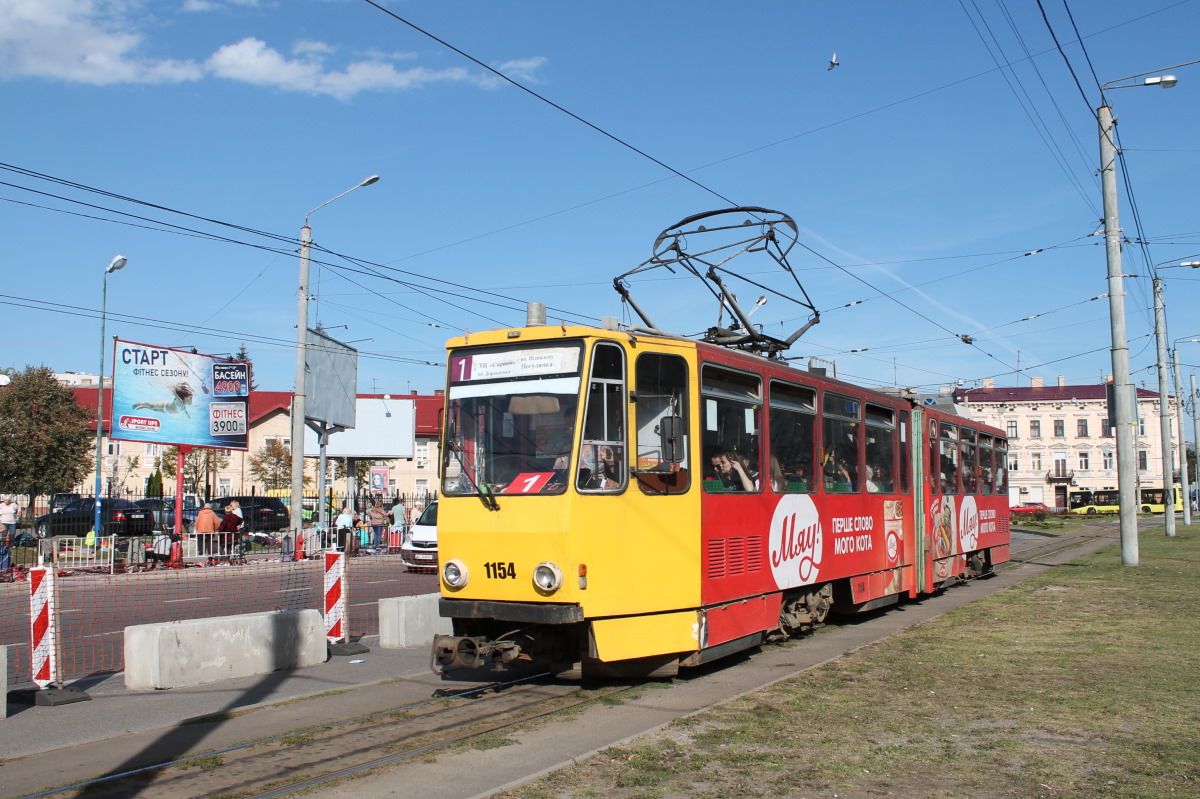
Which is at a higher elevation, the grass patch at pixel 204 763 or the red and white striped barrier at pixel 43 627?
the red and white striped barrier at pixel 43 627

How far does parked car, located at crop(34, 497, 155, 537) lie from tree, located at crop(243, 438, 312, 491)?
23.8m

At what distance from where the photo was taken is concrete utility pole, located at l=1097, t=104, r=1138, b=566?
23.0 metres

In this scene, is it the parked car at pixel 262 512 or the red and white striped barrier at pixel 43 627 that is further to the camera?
the parked car at pixel 262 512

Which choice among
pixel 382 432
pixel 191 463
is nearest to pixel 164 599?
pixel 382 432

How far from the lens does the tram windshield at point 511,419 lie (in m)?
8.92

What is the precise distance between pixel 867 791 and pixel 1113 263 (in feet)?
66.8

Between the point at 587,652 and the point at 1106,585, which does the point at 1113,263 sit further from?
the point at 587,652

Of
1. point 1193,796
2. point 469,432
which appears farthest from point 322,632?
point 1193,796

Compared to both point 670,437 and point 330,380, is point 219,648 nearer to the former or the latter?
point 670,437

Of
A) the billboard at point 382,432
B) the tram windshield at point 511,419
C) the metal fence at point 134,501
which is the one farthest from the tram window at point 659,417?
the billboard at point 382,432

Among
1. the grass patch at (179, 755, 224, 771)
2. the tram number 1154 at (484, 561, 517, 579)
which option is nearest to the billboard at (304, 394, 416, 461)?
the tram number 1154 at (484, 561, 517, 579)

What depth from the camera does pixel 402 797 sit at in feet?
20.1

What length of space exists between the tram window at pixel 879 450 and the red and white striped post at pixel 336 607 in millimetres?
6729

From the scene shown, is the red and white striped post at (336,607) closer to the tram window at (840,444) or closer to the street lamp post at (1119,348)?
the tram window at (840,444)
